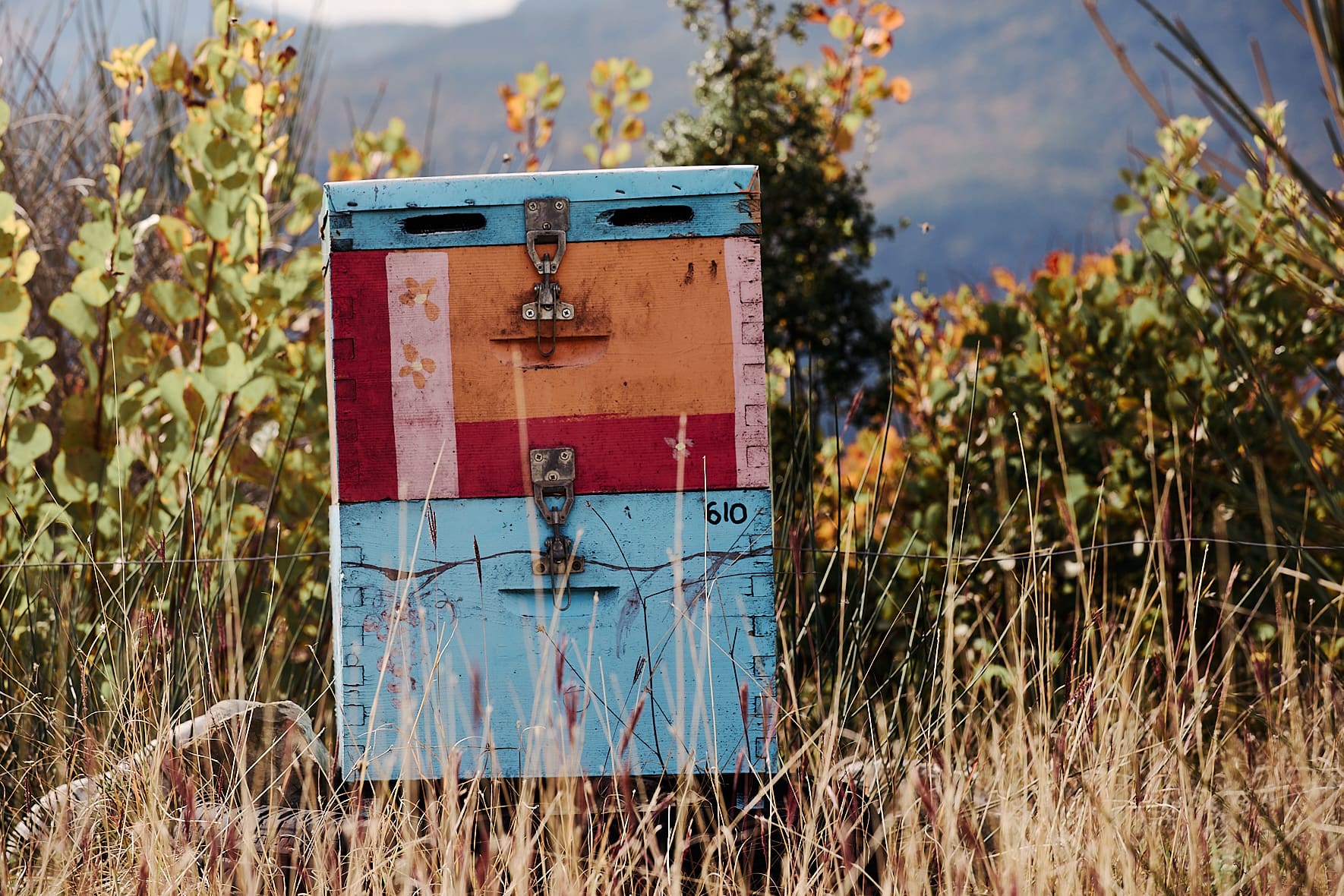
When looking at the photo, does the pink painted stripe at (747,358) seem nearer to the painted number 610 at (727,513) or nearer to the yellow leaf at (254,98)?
the painted number 610 at (727,513)

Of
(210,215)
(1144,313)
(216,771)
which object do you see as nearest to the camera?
(216,771)

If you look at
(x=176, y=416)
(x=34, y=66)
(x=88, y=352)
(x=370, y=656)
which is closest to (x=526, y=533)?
(x=370, y=656)

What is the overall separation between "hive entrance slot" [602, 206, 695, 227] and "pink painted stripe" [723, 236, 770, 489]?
0.32ft

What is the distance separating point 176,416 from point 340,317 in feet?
3.24

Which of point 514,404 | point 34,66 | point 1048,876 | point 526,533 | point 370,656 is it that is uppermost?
point 34,66

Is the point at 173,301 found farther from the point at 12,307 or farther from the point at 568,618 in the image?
the point at 568,618

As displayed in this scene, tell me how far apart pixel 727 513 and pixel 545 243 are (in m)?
0.59

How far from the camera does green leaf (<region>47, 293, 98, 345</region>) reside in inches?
108

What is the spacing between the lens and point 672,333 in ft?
6.73

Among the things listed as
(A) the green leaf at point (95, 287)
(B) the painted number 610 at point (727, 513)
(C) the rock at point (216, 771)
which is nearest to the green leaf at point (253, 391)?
(A) the green leaf at point (95, 287)

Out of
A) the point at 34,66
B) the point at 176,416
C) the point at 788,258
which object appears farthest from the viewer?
the point at 788,258

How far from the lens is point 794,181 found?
5250mm

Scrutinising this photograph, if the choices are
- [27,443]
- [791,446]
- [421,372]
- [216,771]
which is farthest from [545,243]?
[27,443]

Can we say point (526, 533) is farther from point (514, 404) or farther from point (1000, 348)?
point (1000, 348)
